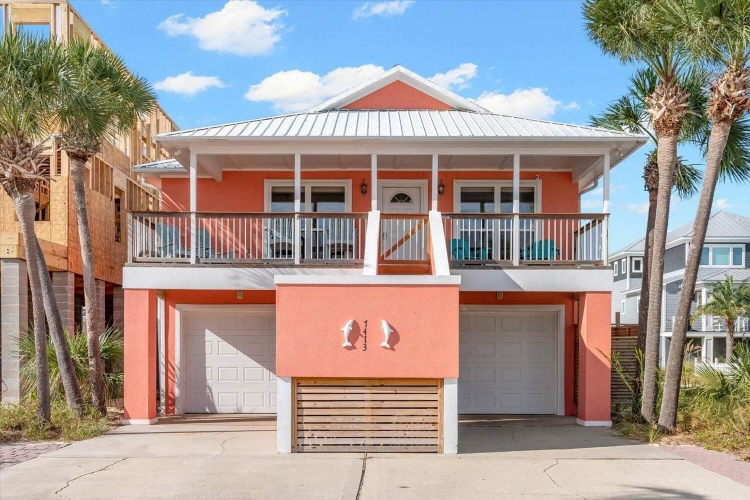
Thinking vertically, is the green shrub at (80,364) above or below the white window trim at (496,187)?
below

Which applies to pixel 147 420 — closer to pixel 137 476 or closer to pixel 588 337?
pixel 137 476

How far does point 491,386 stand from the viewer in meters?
15.0

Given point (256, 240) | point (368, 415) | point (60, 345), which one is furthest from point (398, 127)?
point (60, 345)

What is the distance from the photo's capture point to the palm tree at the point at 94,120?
12320 millimetres

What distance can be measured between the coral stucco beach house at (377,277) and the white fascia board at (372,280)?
0.09 ft

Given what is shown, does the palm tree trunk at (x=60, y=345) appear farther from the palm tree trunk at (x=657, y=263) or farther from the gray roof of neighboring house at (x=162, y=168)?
the palm tree trunk at (x=657, y=263)

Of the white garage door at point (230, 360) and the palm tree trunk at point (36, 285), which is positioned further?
the white garage door at point (230, 360)

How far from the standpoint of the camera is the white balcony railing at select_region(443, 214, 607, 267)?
13.1 m

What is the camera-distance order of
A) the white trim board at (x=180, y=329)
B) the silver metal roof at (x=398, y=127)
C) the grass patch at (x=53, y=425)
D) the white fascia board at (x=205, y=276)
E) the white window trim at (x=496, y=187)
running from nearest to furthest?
the grass patch at (x=53, y=425) < the white fascia board at (x=205, y=276) < the silver metal roof at (x=398, y=127) < the white trim board at (x=180, y=329) < the white window trim at (x=496, y=187)

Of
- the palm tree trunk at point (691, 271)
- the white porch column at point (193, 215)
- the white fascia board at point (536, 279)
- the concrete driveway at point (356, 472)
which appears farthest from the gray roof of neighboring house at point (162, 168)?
the palm tree trunk at point (691, 271)

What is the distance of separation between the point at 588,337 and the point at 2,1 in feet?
50.5

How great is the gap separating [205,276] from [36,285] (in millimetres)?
2777

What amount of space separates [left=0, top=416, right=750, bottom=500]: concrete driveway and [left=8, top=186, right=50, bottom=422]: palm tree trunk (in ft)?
4.12

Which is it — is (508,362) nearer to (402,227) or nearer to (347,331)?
(402,227)
